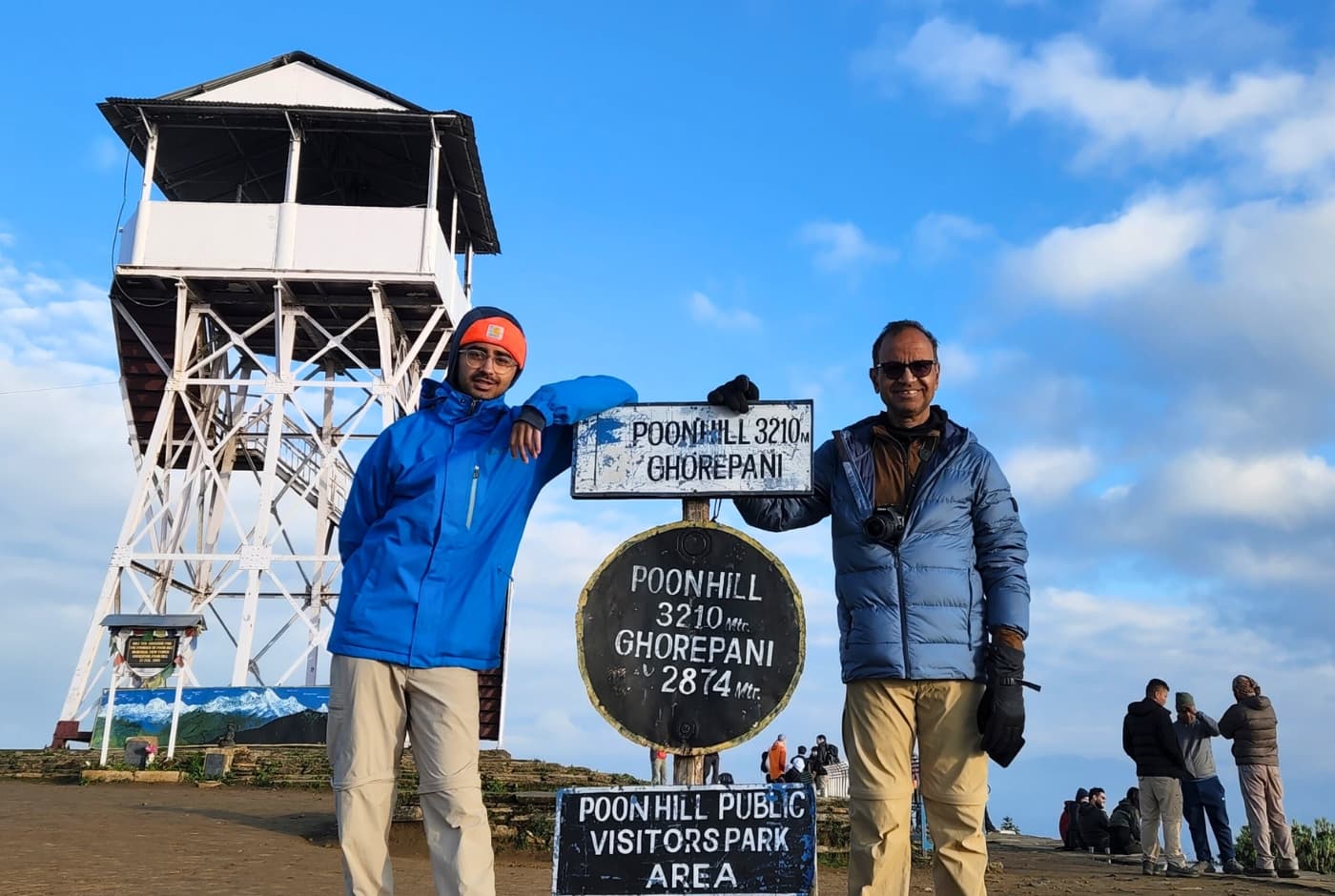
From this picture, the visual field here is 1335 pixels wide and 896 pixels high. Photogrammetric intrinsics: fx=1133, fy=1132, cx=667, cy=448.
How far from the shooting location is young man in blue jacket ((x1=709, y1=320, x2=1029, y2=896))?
4055mm

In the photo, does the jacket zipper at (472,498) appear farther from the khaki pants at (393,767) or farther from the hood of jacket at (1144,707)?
the hood of jacket at (1144,707)

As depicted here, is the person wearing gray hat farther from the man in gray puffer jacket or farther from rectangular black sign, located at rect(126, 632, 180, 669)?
rectangular black sign, located at rect(126, 632, 180, 669)

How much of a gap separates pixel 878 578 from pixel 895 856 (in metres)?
0.99

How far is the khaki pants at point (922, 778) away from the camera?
4.02 m

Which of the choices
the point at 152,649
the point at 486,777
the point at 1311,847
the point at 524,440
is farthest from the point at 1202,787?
the point at 152,649

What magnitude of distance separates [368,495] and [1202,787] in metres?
10.8

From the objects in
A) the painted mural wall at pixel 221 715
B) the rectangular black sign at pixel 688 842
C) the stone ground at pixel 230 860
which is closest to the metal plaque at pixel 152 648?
the painted mural wall at pixel 221 715

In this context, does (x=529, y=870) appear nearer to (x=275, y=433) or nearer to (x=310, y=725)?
(x=310, y=725)

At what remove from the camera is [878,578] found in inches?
167

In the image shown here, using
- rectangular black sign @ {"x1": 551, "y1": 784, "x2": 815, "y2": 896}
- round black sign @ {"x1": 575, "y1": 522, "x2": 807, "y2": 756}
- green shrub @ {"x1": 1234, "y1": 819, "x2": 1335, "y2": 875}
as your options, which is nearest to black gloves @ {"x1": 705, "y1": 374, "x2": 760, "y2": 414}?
round black sign @ {"x1": 575, "y1": 522, "x2": 807, "y2": 756}

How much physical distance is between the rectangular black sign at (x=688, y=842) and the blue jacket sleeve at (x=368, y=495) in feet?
4.31

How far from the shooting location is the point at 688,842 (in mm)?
4051

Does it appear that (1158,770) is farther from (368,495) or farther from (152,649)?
(152,649)

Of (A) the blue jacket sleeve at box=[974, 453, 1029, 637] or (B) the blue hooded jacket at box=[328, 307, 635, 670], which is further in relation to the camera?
(A) the blue jacket sleeve at box=[974, 453, 1029, 637]
